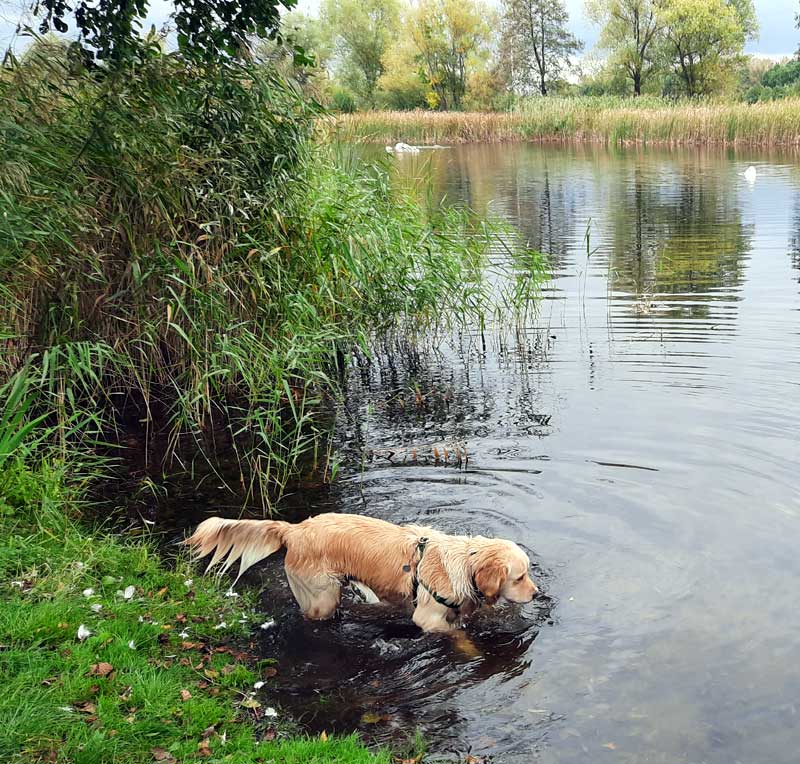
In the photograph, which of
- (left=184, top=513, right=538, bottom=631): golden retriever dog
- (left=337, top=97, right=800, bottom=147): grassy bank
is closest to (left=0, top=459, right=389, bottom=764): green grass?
(left=184, top=513, right=538, bottom=631): golden retriever dog

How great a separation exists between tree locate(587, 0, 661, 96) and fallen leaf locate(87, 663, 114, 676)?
2990 inches

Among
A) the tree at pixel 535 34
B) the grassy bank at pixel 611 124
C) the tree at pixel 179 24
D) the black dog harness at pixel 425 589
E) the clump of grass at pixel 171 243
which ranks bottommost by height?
the black dog harness at pixel 425 589

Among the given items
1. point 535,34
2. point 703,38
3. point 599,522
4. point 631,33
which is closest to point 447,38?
point 535,34

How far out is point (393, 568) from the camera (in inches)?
219

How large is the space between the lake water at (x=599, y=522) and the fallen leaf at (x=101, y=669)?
1008 millimetres

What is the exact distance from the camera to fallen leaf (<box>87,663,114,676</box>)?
4.46m

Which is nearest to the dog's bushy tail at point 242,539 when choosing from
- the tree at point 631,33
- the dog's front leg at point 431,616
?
the dog's front leg at point 431,616

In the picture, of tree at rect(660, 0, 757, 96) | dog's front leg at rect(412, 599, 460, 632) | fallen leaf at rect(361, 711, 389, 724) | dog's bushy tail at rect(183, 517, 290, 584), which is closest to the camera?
fallen leaf at rect(361, 711, 389, 724)

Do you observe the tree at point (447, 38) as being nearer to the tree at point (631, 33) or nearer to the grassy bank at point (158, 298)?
the tree at point (631, 33)

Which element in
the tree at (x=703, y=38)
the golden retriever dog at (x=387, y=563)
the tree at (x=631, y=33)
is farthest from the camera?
the tree at (x=631, y=33)

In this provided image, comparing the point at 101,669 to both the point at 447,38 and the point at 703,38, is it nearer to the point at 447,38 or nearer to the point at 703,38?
the point at 703,38

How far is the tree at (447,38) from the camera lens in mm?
73375

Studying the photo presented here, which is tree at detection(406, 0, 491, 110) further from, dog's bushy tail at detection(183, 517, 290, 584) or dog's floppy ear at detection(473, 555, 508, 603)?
dog's floppy ear at detection(473, 555, 508, 603)

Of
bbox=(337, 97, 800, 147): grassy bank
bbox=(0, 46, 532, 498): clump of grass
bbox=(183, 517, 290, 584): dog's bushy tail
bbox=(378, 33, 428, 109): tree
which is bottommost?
bbox=(183, 517, 290, 584): dog's bushy tail
